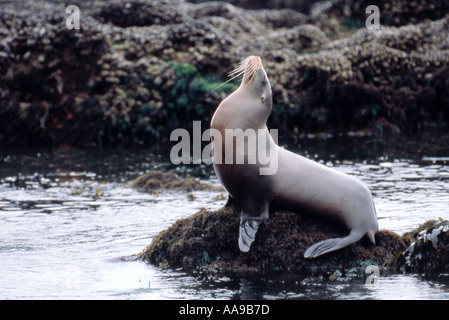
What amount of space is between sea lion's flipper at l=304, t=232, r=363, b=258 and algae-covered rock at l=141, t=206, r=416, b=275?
10cm

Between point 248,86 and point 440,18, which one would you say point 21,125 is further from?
point 440,18

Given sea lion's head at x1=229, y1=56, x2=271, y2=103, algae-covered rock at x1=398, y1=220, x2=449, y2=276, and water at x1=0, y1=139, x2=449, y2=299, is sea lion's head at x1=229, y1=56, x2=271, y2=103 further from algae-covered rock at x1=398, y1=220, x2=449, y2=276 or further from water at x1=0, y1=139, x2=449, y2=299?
algae-covered rock at x1=398, y1=220, x2=449, y2=276

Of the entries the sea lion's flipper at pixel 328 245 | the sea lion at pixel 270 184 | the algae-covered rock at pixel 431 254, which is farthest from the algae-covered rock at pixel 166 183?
the algae-covered rock at pixel 431 254

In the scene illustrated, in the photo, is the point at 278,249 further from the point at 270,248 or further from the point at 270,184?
the point at 270,184

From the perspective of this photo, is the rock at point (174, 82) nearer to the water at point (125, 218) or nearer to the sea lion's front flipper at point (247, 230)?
the water at point (125, 218)

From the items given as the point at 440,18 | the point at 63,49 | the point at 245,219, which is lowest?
the point at 245,219

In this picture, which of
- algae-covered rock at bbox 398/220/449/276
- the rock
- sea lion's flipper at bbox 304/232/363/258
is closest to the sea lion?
sea lion's flipper at bbox 304/232/363/258

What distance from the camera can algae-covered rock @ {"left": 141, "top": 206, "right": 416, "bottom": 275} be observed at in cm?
652

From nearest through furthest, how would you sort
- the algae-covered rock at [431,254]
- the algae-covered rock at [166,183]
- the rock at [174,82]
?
1. the algae-covered rock at [431,254]
2. the algae-covered rock at [166,183]
3. the rock at [174,82]

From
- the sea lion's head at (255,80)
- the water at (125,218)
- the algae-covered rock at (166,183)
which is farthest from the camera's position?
the algae-covered rock at (166,183)

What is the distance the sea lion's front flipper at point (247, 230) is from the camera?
644cm
